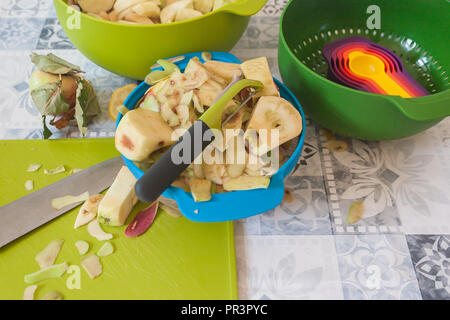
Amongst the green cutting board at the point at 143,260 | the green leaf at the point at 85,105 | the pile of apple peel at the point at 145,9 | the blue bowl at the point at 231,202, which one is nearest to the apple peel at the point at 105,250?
the green cutting board at the point at 143,260

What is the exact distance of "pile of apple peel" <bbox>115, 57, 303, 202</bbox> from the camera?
1.82 feet

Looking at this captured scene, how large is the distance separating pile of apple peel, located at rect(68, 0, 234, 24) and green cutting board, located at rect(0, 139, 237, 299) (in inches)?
12.5

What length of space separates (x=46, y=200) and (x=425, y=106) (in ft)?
1.91

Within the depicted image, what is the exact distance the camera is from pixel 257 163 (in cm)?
57

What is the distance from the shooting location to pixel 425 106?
57 cm

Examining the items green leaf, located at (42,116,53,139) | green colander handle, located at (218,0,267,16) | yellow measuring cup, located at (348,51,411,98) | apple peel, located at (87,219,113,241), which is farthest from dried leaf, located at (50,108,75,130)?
yellow measuring cup, located at (348,51,411,98)

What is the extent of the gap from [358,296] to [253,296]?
0.15 meters

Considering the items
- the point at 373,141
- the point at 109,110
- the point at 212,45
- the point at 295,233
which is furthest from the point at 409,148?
the point at 109,110

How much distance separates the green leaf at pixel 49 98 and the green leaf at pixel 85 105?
3 cm

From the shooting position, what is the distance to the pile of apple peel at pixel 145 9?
71 cm

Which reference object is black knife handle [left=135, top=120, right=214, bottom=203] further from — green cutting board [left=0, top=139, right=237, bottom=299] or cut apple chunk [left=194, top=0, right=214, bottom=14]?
cut apple chunk [left=194, top=0, right=214, bottom=14]

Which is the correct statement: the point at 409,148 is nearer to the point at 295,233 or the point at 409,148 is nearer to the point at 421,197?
the point at 421,197

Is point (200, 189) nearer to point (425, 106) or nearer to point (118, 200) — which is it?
point (118, 200)

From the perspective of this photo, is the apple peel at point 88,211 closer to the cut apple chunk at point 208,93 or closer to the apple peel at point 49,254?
the apple peel at point 49,254
